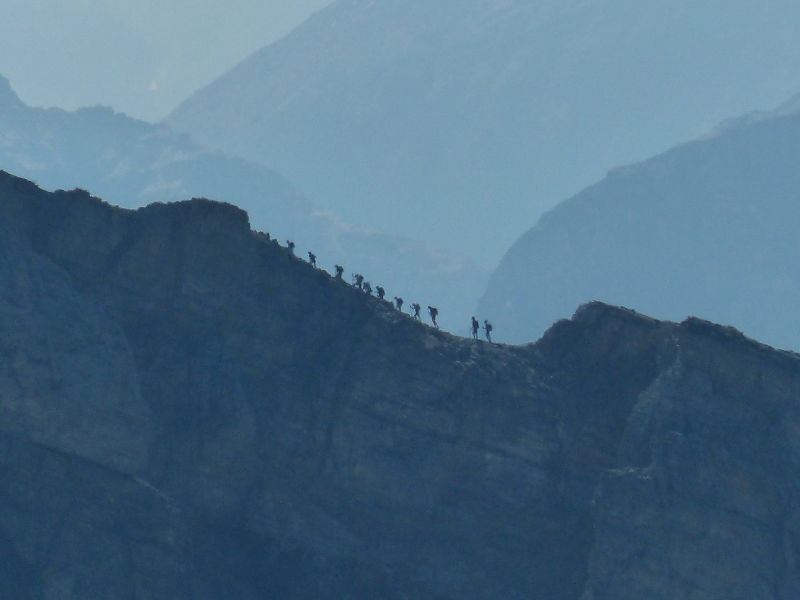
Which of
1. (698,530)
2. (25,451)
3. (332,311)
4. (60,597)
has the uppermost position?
(332,311)

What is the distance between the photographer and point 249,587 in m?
108

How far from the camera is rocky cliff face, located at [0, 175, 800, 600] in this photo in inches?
4176

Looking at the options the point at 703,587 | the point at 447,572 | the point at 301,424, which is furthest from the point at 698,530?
the point at 301,424

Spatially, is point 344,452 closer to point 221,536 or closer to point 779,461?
point 221,536

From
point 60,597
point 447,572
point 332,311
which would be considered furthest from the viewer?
point 332,311

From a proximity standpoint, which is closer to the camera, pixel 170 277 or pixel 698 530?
pixel 698 530

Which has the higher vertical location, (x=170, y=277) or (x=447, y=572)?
(x=170, y=277)

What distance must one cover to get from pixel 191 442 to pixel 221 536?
6.00 metres

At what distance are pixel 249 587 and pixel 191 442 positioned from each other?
950cm

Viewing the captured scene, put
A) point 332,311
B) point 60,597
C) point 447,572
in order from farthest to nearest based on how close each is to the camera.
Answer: point 332,311, point 447,572, point 60,597

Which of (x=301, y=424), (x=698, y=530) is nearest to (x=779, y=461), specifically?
(x=698, y=530)

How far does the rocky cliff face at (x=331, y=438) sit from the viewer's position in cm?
10606

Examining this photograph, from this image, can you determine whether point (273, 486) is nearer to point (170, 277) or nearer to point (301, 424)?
point (301, 424)

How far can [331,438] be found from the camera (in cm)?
11188
